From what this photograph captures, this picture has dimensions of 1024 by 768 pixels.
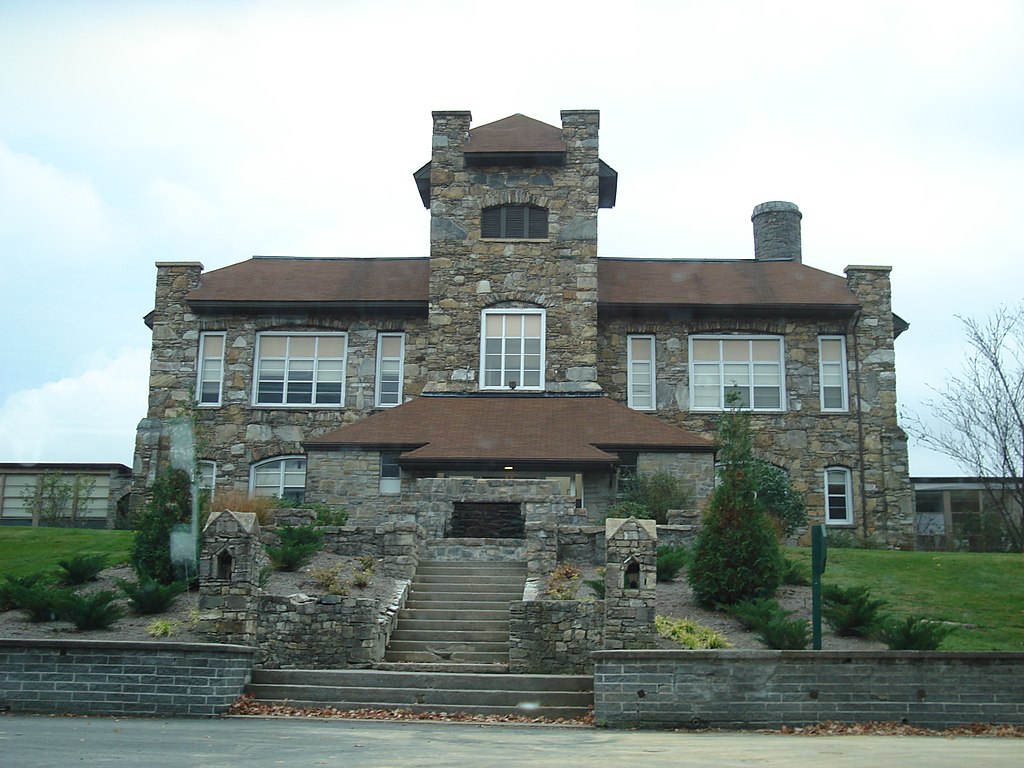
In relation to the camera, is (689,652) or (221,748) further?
(689,652)

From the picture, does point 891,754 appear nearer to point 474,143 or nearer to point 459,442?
A: point 459,442

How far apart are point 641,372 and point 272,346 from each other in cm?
997

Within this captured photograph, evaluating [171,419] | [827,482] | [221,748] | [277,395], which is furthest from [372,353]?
[221,748]

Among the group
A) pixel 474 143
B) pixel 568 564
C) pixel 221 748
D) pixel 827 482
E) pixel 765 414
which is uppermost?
pixel 474 143

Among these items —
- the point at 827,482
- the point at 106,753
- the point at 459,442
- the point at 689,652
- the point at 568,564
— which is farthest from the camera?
the point at 827,482

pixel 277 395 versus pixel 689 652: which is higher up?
pixel 277 395

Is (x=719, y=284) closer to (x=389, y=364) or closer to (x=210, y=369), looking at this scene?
(x=389, y=364)

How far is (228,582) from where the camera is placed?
14.8m

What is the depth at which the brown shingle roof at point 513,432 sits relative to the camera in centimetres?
2406

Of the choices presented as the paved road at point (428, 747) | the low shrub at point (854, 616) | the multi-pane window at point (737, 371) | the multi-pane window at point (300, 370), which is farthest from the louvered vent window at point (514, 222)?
the paved road at point (428, 747)

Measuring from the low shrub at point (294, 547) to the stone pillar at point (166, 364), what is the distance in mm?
9541

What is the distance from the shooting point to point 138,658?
1346 cm

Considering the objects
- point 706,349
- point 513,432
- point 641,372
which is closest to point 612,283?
point 641,372

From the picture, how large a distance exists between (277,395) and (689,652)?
18730 millimetres
